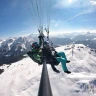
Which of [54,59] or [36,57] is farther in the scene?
[36,57]

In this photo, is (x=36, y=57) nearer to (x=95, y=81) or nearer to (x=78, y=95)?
(x=78, y=95)

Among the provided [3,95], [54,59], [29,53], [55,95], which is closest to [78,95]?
[55,95]

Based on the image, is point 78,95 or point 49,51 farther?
point 78,95

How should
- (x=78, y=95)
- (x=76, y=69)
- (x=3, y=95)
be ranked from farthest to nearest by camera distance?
(x=76, y=69)
(x=3, y=95)
(x=78, y=95)

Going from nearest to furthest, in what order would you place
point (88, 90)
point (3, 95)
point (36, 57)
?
point (36, 57) → point (88, 90) → point (3, 95)

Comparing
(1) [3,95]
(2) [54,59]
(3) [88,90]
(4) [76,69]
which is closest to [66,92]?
(3) [88,90]

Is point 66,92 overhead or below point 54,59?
below

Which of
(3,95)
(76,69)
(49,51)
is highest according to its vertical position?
(49,51)

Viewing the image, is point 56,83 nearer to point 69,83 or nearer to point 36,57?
point 69,83

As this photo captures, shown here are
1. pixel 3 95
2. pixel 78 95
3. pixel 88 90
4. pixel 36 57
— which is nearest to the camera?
pixel 36 57
